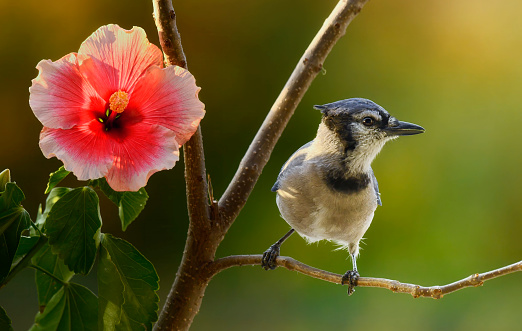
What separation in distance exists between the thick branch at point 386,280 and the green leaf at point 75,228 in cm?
17

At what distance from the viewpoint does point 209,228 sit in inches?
26.2

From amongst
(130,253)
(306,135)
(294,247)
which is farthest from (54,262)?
(306,135)

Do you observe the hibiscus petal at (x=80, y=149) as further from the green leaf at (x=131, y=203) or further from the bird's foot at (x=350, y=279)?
the bird's foot at (x=350, y=279)

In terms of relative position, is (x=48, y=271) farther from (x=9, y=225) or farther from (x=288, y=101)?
(x=288, y=101)

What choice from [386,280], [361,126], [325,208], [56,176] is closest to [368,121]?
[361,126]

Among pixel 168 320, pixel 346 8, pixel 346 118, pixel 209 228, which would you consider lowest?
pixel 168 320

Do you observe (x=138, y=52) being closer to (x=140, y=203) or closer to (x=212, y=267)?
(x=140, y=203)

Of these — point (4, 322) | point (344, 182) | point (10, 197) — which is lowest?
point (4, 322)

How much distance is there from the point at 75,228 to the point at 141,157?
10cm

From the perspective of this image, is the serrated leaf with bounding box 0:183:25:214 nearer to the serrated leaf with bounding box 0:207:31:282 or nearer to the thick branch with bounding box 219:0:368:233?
the serrated leaf with bounding box 0:207:31:282

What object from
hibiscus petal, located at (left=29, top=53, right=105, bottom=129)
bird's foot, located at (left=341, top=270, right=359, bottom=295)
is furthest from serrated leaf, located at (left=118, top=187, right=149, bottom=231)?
bird's foot, located at (left=341, top=270, right=359, bottom=295)

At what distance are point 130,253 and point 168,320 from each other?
14 centimetres

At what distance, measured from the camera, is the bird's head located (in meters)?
0.70

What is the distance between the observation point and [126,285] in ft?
1.79
